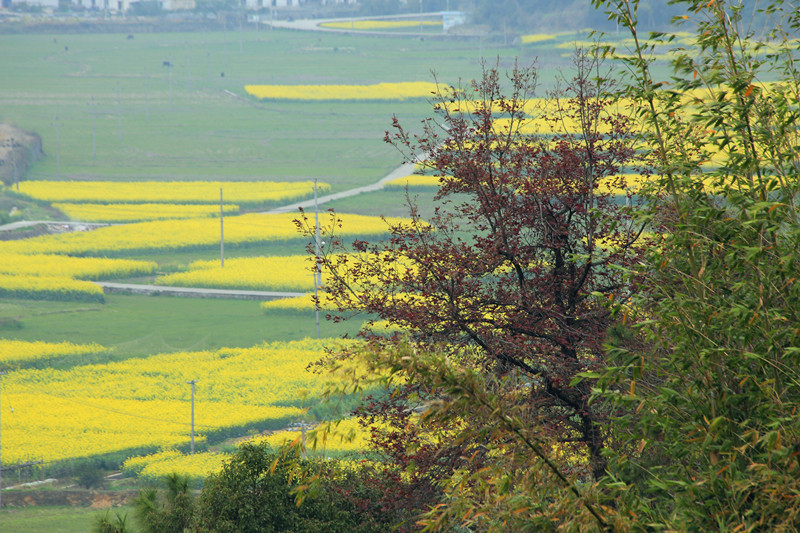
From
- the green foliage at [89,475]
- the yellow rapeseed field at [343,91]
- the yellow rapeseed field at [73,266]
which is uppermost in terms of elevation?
the yellow rapeseed field at [343,91]

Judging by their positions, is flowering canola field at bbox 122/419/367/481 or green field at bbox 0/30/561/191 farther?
green field at bbox 0/30/561/191

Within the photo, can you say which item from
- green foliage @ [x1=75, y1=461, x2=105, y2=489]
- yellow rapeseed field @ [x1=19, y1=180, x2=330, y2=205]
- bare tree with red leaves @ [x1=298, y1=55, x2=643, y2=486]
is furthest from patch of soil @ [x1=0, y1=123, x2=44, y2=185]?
bare tree with red leaves @ [x1=298, y1=55, x2=643, y2=486]

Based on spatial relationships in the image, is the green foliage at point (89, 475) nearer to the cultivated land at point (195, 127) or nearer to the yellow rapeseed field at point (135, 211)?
the cultivated land at point (195, 127)

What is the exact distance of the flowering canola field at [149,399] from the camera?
90.8 ft

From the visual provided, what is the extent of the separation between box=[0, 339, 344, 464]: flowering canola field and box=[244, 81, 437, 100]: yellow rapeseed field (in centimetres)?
6530

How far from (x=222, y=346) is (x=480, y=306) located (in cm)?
2688

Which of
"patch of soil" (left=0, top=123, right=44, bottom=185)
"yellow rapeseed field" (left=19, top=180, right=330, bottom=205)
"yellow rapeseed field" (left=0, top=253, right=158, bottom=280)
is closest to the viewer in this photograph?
"yellow rapeseed field" (left=0, top=253, right=158, bottom=280)

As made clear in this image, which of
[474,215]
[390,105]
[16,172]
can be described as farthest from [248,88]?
[474,215]

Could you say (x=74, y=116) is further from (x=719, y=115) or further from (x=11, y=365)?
(x=719, y=115)

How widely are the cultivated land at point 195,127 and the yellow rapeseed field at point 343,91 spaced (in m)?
1.46

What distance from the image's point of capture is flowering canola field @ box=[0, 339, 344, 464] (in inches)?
1089

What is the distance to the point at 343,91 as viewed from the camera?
10262 centimetres

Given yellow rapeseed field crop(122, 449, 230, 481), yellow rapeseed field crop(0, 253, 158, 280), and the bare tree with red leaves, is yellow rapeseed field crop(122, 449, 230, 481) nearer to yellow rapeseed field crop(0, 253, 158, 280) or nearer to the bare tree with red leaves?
the bare tree with red leaves

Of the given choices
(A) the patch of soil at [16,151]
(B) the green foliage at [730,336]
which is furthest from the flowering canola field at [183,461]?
(A) the patch of soil at [16,151]
